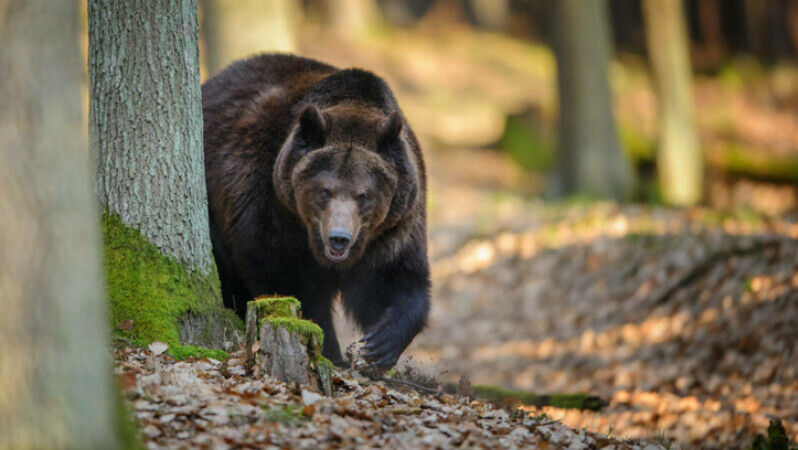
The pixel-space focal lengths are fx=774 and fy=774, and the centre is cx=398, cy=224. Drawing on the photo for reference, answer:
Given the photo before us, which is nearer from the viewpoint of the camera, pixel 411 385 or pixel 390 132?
pixel 411 385

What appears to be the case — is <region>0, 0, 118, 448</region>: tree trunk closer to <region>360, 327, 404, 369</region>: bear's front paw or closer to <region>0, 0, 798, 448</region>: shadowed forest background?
<region>0, 0, 798, 448</region>: shadowed forest background

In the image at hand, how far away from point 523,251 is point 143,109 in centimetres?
740

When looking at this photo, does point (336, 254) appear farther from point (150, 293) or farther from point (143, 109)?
point (143, 109)

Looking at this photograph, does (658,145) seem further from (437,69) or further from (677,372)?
(437,69)

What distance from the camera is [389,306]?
632cm

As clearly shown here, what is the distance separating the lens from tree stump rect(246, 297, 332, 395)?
4512mm

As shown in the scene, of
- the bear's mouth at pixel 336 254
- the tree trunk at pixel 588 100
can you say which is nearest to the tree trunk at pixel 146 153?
the bear's mouth at pixel 336 254

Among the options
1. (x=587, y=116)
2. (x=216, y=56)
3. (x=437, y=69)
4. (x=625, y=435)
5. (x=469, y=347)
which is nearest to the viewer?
(x=625, y=435)

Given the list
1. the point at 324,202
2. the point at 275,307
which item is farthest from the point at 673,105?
the point at 275,307

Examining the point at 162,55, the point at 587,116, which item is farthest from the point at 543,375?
the point at 587,116

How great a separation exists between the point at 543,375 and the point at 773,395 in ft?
8.21

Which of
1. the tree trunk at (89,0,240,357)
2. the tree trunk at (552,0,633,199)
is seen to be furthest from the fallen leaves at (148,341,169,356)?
the tree trunk at (552,0,633,199)

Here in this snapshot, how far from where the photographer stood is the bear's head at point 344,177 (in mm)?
5734

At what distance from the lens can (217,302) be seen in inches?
224
